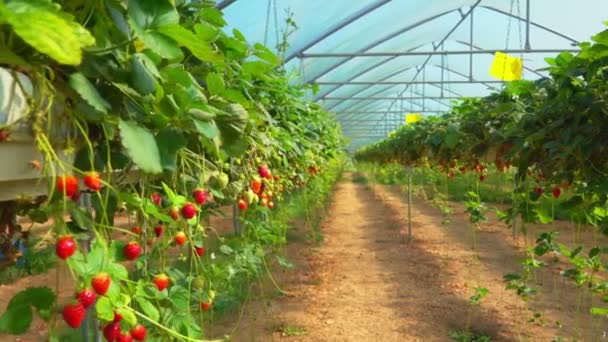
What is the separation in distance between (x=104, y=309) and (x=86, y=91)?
29 cm

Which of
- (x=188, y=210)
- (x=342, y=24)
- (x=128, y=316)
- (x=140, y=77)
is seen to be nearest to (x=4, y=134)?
(x=140, y=77)

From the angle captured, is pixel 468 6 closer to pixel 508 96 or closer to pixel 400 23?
pixel 400 23

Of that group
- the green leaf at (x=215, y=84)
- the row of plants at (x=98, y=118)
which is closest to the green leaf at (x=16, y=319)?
the row of plants at (x=98, y=118)

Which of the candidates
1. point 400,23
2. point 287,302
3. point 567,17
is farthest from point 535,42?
point 287,302

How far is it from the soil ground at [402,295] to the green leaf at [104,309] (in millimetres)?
2359

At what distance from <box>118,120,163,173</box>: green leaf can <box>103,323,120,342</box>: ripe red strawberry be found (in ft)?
0.83

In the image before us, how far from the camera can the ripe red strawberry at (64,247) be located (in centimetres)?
66

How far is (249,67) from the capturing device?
4.87ft

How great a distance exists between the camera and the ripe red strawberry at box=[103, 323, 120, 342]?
83 cm

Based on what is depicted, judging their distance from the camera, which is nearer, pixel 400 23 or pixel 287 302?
pixel 287 302

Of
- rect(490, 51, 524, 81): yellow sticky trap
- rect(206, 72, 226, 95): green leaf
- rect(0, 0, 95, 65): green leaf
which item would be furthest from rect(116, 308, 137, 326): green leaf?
rect(490, 51, 524, 81): yellow sticky trap

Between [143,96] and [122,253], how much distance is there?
0.85 feet

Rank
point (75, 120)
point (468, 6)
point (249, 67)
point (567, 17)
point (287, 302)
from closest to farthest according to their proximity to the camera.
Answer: point (75, 120) < point (249, 67) < point (287, 302) < point (567, 17) < point (468, 6)

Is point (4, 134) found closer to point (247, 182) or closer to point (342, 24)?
point (247, 182)
